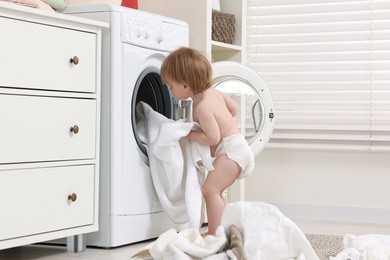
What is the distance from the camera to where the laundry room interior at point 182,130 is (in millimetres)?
2477

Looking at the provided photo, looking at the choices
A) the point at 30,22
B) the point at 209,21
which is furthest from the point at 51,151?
the point at 209,21

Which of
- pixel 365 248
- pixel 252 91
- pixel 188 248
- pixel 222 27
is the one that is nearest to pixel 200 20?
pixel 222 27

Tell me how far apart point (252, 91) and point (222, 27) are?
0.39 m

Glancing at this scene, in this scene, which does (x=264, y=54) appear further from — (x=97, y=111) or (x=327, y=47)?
(x=97, y=111)

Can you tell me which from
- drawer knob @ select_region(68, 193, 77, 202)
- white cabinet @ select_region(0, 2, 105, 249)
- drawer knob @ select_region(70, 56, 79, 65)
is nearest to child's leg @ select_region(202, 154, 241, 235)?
white cabinet @ select_region(0, 2, 105, 249)

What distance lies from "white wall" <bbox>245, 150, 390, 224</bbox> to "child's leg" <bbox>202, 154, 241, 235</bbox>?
116cm

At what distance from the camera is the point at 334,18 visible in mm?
4160

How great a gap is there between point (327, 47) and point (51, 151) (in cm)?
201

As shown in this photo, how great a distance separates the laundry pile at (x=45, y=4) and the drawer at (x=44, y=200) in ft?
1.87

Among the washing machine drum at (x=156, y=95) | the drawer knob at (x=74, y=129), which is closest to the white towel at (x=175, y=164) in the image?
the washing machine drum at (x=156, y=95)

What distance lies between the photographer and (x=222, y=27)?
392 centimetres

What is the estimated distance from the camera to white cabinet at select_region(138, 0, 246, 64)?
144 inches

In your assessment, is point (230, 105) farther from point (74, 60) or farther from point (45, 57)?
point (45, 57)

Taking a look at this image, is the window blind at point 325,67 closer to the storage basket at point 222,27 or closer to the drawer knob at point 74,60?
the storage basket at point 222,27
